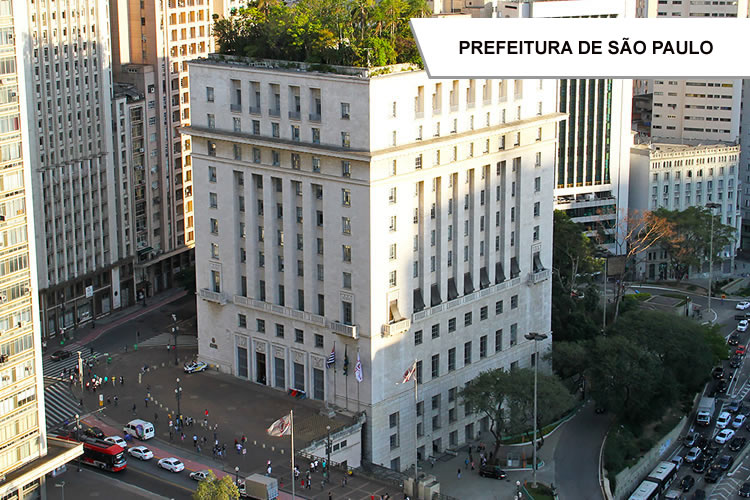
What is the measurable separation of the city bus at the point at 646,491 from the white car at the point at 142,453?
59127 mm

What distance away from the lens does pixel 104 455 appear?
12525cm

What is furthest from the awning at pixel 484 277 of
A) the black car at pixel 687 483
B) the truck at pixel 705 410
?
the truck at pixel 705 410

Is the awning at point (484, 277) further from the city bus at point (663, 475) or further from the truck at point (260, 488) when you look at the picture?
the truck at point (260, 488)

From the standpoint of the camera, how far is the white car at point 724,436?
6521 inches

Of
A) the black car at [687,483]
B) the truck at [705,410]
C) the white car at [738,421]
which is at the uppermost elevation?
the truck at [705,410]

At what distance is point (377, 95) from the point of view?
433 feet

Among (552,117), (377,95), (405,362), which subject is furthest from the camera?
(552,117)

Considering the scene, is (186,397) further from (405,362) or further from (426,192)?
(426,192)

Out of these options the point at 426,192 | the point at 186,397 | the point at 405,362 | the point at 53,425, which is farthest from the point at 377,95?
the point at 53,425

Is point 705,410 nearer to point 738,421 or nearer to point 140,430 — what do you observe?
point 738,421

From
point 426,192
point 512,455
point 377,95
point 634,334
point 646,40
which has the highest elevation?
point 646,40

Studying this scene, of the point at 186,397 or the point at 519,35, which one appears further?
the point at 186,397

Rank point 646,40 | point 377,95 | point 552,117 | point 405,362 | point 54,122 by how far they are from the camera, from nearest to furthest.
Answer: point 646,40
point 377,95
point 405,362
point 552,117
point 54,122

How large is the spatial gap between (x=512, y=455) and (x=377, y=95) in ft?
159
